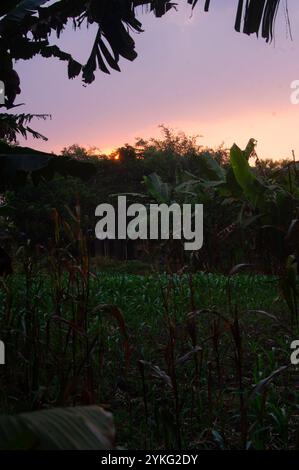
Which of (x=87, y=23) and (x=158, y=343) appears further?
(x=87, y=23)

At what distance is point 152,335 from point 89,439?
138 inches

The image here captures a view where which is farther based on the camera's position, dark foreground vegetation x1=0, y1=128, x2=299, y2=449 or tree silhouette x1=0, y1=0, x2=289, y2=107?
tree silhouette x1=0, y1=0, x2=289, y2=107

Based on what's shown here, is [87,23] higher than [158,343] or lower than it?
higher

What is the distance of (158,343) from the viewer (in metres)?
3.99

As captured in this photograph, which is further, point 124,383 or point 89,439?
point 124,383

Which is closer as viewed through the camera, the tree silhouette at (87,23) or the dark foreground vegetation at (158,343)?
the dark foreground vegetation at (158,343)

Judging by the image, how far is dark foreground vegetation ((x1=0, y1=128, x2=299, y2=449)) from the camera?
6.35 ft

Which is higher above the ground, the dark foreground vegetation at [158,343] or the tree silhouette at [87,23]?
the tree silhouette at [87,23]

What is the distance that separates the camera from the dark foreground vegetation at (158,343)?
6.35 feet

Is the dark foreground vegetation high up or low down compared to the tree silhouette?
down
